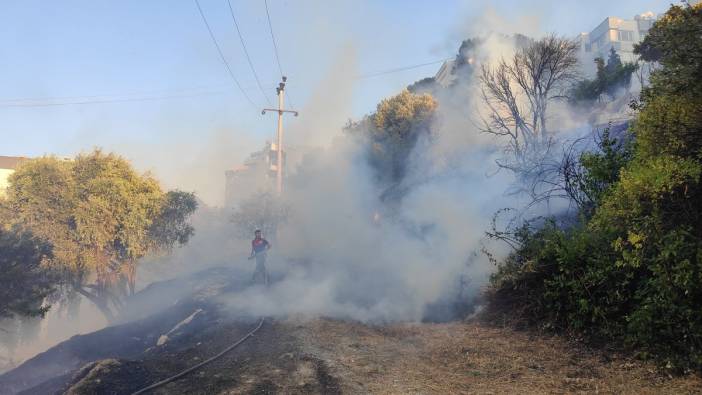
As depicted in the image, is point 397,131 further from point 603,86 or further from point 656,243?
point 656,243

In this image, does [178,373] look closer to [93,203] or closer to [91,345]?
[91,345]

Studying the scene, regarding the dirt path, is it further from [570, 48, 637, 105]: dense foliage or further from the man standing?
[570, 48, 637, 105]: dense foliage

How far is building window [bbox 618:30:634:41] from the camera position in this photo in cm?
5241

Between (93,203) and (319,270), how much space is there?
8607 mm

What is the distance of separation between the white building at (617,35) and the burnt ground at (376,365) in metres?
52.7

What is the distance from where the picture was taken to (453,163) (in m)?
16.4

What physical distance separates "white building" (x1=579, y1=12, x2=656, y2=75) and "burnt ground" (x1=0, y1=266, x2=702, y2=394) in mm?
52737

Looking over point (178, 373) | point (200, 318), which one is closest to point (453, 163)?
point (200, 318)

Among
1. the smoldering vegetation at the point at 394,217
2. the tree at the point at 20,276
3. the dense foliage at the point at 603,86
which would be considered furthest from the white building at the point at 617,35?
the tree at the point at 20,276

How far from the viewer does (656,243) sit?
4.95m

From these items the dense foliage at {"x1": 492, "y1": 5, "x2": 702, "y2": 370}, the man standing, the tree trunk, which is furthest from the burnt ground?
the tree trunk

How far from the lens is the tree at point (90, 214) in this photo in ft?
53.9

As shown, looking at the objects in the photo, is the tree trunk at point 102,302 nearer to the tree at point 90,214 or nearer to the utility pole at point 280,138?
the tree at point 90,214

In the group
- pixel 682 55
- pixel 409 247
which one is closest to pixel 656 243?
pixel 682 55
